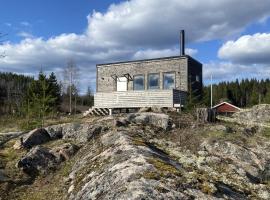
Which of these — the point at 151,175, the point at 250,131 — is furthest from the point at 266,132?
the point at 151,175

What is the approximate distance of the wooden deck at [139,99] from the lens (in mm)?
25703

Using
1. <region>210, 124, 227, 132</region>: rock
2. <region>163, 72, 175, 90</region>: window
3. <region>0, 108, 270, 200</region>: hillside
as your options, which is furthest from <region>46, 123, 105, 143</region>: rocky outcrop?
<region>163, 72, 175, 90</region>: window

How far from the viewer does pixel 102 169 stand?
311 inches

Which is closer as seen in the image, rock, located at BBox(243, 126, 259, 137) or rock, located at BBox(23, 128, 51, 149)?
rock, located at BBox(23, 128, 51, 149)

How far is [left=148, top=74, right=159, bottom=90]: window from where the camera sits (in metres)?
30.9

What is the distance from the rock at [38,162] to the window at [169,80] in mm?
19831

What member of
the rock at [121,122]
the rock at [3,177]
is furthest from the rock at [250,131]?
the rock at [3,177]

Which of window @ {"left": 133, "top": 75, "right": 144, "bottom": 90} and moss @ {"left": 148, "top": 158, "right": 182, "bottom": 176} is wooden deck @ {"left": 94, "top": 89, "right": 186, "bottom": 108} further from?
moss @ {"left": 148, "top": 158, "right": 182, "bottom": 176}

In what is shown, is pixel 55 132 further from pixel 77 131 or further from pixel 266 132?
pixel 266 132

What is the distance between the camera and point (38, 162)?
11430 mm

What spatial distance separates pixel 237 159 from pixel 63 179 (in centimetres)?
586

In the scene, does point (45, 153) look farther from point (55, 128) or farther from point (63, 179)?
point (55, 128)

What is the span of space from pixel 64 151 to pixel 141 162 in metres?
5.44

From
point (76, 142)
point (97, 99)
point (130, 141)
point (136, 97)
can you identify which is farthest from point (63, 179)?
point (97, 99)
